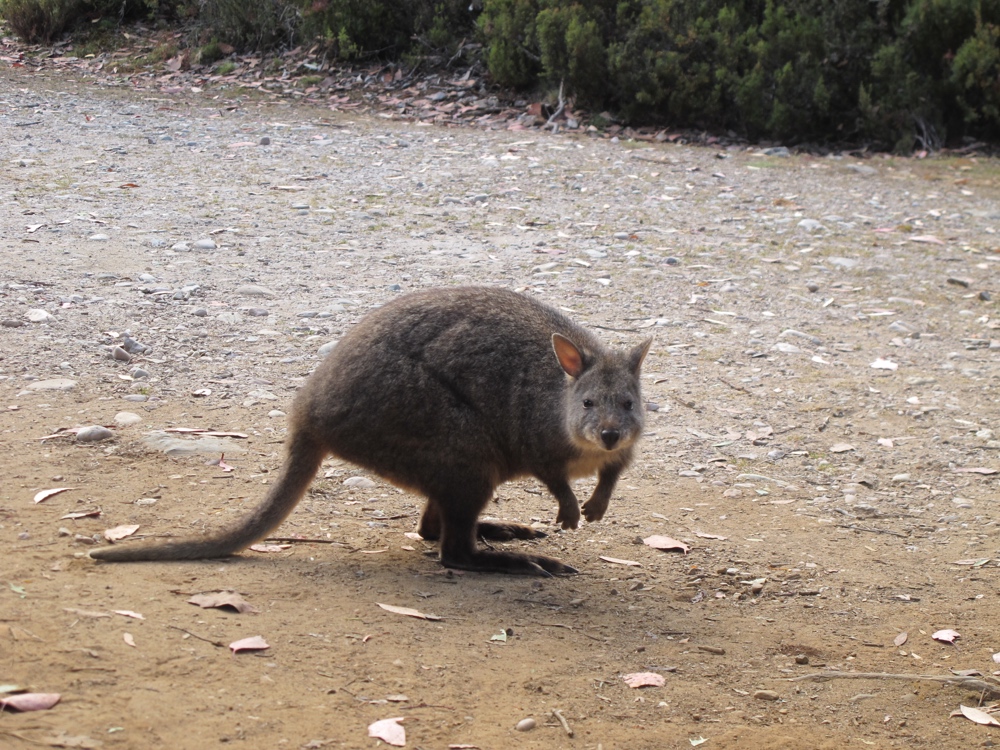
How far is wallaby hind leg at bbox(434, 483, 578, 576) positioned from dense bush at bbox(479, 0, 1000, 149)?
28.1 ft

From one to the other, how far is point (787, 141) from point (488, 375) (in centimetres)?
886

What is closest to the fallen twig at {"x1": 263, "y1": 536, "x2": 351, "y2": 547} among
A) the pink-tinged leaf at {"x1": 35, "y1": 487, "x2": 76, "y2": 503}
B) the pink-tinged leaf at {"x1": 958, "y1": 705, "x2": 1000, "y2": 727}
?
the pink-tinged leaf at {"x1": 35, "y1": 487, "x2": 76, "y2": 503}

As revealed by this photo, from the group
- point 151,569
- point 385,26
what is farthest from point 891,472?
point 385,26

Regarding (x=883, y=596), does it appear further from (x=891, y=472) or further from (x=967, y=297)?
(x=967, y=297)

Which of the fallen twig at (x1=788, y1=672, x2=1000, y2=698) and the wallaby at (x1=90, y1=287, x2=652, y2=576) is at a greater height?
the wallaby at (x1=90, y1=287, x2=652, y2=576)

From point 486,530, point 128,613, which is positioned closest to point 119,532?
point 128,613

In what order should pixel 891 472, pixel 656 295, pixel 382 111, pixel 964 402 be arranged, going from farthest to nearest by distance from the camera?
1. pixel 382 111
2. pixel 656 295
3. pixel 964 402
4. pixel 891 472

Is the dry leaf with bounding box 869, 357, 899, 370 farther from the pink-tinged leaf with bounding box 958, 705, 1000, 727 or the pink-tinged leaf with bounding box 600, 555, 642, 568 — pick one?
the pink-tinged leaf with bounding box 958, 705, 1000, 727

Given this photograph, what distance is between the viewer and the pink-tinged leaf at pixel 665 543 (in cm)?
462

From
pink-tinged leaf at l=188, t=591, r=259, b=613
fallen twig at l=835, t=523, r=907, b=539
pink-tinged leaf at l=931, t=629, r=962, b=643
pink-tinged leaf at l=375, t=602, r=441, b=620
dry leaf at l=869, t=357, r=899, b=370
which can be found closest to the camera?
pink-tinged leaf at l=188, t=591, r=259, b=613

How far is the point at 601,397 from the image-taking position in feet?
14.2

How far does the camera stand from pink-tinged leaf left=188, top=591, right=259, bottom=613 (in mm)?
3645

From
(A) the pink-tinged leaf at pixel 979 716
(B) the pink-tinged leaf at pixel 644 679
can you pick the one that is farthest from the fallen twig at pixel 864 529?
(B) the pink-tinged leaf at pixel 644 679

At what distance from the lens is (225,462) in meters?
4.93
